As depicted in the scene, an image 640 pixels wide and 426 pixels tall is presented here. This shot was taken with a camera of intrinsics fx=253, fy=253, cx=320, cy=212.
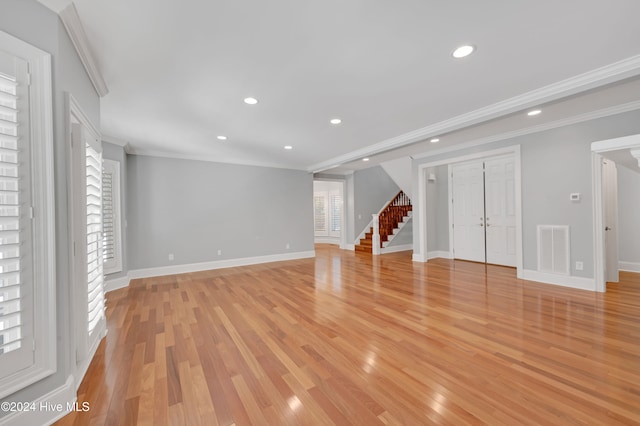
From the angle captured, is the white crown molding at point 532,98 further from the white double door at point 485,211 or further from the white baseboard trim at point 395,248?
the white baseboard trim at point 395,248

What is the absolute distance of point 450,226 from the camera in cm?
668

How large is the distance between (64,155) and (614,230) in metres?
7.28

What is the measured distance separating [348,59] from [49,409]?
329 cm

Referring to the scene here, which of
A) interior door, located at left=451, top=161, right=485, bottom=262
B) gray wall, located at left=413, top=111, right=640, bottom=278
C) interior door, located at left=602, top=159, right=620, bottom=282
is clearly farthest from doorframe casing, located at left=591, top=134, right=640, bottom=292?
interior door, located at left=451, top=161, right=485, bottom=262

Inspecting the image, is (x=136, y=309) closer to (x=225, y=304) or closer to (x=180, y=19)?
(x=225, y=304)

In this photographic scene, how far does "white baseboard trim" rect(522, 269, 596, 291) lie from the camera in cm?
383

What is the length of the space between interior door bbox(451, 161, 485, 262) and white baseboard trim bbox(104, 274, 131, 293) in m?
7.36

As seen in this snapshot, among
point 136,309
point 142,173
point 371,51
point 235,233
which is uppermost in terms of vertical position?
point 371,51

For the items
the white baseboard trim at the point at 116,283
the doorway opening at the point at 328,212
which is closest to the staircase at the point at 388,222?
the doorway opening at the point at 328,212

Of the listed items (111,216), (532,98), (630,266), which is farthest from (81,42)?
(630,266)

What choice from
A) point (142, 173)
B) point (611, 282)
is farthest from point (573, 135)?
point (142, 173)

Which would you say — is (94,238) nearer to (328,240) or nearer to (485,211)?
(485,211)

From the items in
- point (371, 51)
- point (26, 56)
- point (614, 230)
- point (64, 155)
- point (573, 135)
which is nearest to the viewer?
point (26, 56)

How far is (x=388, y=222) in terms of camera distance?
8.34m
